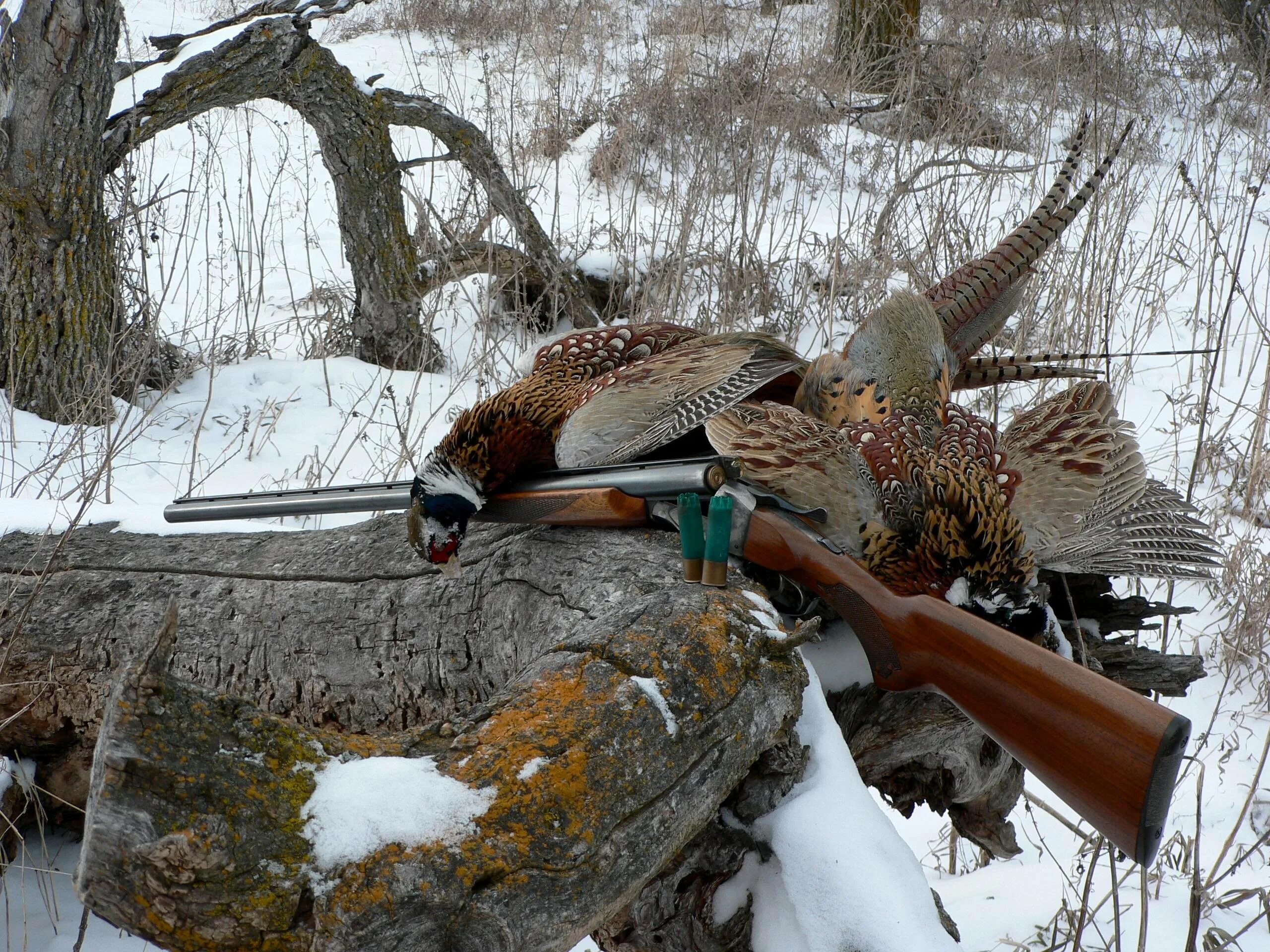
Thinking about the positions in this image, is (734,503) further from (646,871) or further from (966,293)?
(966,293)

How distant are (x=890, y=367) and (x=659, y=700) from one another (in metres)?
1.43

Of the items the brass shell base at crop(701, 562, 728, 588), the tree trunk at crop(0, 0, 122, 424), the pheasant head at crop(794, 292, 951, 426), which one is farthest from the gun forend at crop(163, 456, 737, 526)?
the tree trunk at crop(0, 0, 122, 424)

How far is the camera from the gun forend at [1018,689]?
1338 mm

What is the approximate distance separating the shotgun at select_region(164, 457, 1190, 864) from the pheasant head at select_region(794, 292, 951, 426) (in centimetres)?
66

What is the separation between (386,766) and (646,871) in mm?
410

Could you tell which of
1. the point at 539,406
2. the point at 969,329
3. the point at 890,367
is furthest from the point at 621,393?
the point at 969,329

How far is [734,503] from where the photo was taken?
188 cm

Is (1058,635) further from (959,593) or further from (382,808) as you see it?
(382,808)

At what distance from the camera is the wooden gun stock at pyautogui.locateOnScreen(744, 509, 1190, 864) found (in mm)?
1337

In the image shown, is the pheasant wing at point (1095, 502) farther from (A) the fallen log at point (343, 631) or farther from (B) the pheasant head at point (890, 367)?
(A) the fallen log at point (343, 631)

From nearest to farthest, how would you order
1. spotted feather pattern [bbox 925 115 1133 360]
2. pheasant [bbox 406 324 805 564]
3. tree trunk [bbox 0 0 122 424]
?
pheasant [bbox 406 324 805 564] → spotted feather pattern [bbox 925 115 1133 360] → tree trunk [bbox 0 0 122 424]

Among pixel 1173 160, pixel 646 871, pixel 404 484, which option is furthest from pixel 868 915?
pixel 1173 160

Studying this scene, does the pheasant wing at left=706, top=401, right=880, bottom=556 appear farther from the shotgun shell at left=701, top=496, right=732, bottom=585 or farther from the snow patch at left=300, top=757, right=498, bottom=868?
the snow patch at left=300, top=757, right=498, bottom=868

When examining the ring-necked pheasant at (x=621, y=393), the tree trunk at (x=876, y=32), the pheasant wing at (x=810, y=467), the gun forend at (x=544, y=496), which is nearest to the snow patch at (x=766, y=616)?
the gun forend at (x=544, y=496)
